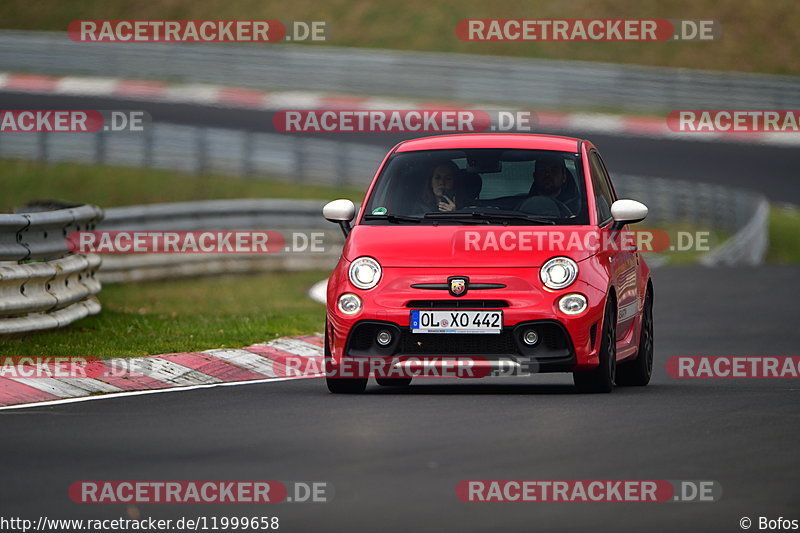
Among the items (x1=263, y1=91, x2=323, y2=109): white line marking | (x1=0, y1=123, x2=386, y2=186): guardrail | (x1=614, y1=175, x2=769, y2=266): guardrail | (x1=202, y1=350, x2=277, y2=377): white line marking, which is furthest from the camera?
(x1=263, y1=91, x2=323, y2=109): white line marking

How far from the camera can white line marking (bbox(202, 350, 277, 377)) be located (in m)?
13.1

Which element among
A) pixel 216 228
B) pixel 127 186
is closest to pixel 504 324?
pixel 216 228

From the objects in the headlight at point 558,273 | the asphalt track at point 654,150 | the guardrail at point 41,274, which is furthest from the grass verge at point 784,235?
the headlight at point 558,273

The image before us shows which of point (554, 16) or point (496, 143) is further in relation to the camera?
point (554, 16)

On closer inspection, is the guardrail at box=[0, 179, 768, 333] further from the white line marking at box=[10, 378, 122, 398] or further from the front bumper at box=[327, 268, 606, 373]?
the front bumper at box=[327, 268, 606, 373]

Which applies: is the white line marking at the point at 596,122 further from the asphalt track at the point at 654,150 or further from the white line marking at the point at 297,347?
the white line marking at the point at 297,347

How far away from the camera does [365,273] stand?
Result: 1123 cm

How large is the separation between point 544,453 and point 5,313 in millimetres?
5888

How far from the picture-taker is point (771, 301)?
20.9 metres

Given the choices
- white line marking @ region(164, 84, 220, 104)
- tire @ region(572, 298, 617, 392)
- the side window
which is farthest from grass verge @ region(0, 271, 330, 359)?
white line marking @ region(164, 84, 220, 104)

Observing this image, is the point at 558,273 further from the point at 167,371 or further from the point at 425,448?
the point at 167,371

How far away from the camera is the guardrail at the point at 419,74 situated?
4347 cm

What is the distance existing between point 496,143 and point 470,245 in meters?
1.13

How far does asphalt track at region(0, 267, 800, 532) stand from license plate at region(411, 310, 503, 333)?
0.44 metres
